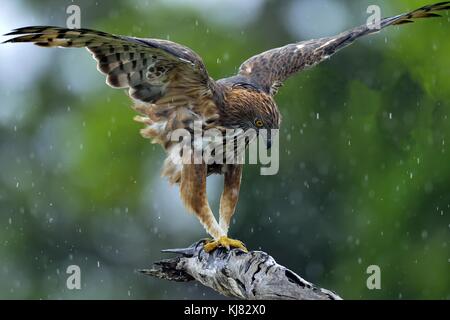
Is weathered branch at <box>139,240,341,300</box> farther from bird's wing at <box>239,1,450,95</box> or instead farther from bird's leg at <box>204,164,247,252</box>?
bird's wing at <box>239,1,450,95</box>

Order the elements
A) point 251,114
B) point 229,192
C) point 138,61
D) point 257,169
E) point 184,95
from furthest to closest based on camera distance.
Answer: point 257,169 < point 229,192 < point 184,95 < point 251,114 < point 138,61

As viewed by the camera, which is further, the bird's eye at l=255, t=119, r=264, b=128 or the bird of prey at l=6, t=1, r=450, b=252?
the bird's eye at l=255, t=119, r=264, b=128

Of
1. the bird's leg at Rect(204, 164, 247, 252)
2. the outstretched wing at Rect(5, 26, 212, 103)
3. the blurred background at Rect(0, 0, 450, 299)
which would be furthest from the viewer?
the blurred background at Rect(0, 0, 450, 299)

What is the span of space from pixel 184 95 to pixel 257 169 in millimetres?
6063

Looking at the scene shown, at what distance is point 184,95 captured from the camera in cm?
743

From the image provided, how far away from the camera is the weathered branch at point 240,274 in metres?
5.78

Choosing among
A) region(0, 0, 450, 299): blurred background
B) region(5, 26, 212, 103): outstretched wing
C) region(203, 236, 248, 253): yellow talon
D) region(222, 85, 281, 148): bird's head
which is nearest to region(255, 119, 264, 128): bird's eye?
region(222, 85, 281, 148): bird's head

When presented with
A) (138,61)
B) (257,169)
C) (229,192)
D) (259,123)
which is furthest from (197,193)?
(257,169)

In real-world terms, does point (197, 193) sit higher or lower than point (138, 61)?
lower

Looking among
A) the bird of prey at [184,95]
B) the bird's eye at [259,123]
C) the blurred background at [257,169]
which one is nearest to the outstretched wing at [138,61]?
the bird of prey at [184,95]

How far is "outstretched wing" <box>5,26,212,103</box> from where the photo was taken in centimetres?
665

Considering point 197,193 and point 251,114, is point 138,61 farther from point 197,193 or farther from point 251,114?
point 197,193

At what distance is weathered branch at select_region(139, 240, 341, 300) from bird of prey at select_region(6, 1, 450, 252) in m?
0.17
